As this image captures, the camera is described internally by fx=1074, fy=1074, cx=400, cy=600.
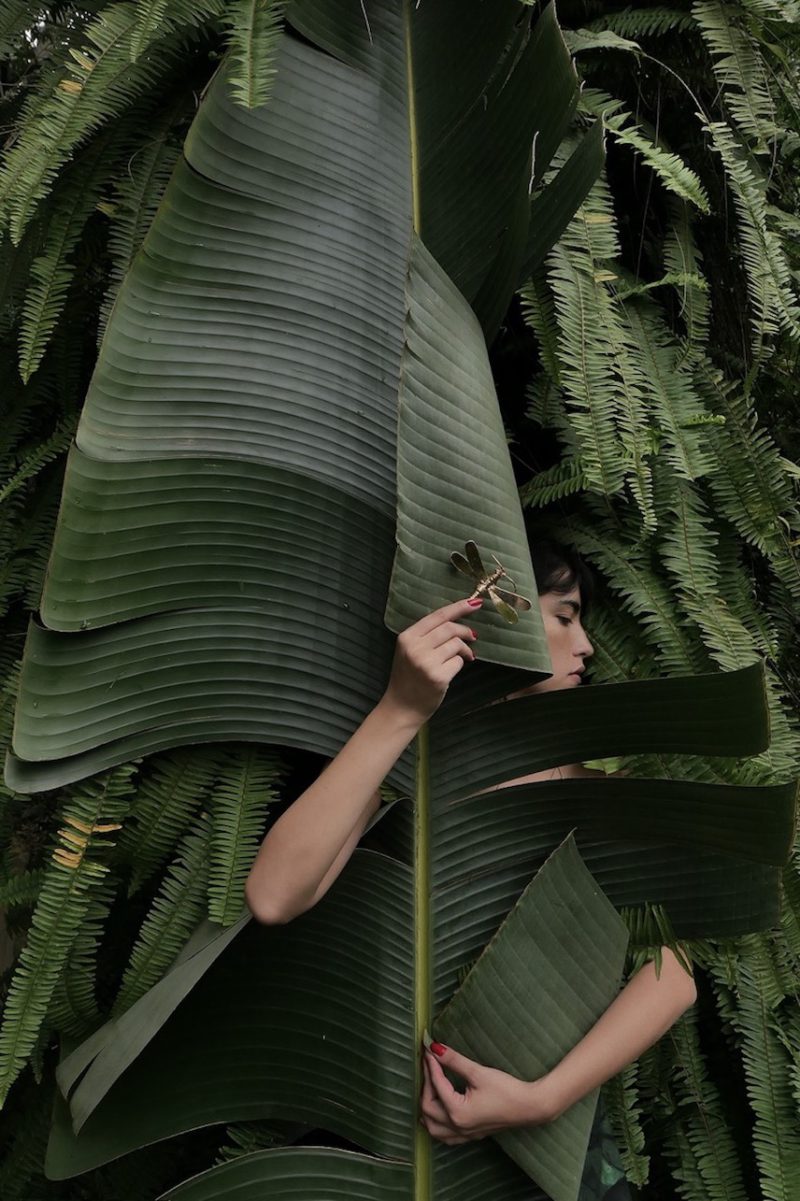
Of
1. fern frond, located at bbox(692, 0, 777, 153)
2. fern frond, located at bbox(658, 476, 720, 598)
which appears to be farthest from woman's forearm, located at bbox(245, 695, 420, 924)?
fern frond, located at bbox(692, 0, 777, 153)

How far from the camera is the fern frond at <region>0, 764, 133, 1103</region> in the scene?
112 cm

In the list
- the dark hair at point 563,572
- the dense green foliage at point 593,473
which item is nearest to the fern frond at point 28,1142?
the dense green foliage at point 593,473

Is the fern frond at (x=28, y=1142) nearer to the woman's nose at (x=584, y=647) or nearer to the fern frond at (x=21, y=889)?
the fern frond at (x=21, y=889)

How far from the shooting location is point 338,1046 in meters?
1.15

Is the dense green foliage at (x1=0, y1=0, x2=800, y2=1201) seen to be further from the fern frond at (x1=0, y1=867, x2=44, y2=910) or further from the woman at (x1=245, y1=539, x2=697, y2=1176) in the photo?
the woman at (x1=245, y1=539, x2=697, y2=1176)

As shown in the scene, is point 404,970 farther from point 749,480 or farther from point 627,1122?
point 749,480

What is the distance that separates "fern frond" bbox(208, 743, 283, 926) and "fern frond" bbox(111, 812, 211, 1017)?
0.02 metres

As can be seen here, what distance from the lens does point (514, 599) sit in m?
1.12

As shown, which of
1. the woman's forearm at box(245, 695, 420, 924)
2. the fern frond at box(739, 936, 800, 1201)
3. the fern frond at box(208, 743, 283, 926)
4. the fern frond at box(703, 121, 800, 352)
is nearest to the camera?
the woman's forearm at box(245, 695, 420, 924)

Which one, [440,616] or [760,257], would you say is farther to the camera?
[760,257]

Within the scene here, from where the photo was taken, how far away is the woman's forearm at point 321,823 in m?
1.05

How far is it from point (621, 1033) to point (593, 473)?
639 mm

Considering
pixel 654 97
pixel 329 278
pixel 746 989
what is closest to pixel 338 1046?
pixel 746 989

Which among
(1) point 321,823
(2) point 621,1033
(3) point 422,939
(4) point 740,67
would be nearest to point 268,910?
(1) point 321,823
